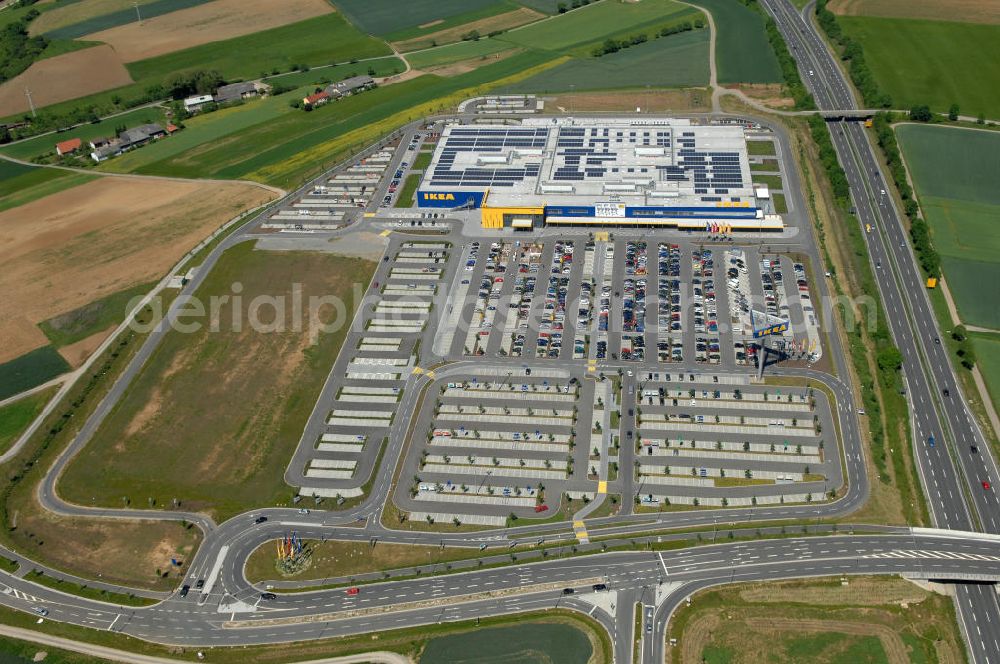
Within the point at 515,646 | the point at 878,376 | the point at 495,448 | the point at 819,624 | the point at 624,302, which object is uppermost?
the point at 624,302

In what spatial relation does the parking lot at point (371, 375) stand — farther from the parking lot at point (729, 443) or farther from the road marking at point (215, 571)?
the parking lot at point (729, 443)

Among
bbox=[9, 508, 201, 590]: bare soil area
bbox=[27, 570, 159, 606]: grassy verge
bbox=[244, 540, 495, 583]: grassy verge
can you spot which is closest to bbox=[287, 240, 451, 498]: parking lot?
bbox=[244, 540, 495, 583]: grassy verge

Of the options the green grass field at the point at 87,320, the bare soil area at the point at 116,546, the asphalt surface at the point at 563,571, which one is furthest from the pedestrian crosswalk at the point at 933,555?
the green grass field at the point at 87,320

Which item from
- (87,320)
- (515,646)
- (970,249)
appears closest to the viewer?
(515,646)

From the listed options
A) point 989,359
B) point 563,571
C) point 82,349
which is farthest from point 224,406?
point 989,359

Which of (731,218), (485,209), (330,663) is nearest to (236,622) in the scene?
(330,663)

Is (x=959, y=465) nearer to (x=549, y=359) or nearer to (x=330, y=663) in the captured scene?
(x=549, y=359)

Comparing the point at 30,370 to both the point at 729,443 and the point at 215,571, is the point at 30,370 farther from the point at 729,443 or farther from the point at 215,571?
the point at 729,443
